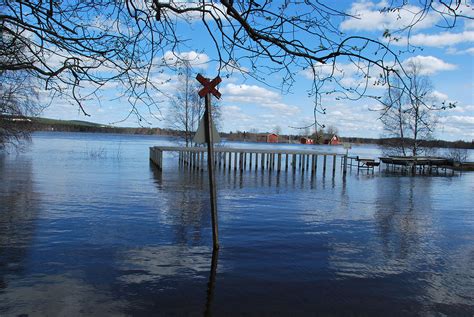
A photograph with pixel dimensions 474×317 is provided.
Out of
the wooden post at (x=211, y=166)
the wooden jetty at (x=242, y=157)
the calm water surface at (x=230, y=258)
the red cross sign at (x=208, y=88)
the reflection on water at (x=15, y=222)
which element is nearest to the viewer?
the calm water surface at (x=230, y=258)

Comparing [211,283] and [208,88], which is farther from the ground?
[208,88]

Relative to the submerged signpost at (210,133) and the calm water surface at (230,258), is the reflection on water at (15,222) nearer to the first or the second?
the calm water surface at (230,258)

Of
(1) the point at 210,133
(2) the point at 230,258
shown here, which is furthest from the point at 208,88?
(2) the point at 230,258

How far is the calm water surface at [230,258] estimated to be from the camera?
4965 mm

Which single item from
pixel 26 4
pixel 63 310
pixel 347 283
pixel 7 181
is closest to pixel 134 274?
pixel 63 310

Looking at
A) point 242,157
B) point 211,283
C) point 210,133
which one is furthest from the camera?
point 242,157

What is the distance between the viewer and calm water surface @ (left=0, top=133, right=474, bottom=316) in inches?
195

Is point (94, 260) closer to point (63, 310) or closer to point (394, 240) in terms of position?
point (63, 310)

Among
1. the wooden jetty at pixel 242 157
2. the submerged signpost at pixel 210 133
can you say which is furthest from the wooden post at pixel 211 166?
the wooden jetty at pixel 242 157

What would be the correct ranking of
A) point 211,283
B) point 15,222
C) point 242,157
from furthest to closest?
point 242,157 < point 15,222 < point 211,283

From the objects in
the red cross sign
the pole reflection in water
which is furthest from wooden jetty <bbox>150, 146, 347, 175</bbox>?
the red cross sign

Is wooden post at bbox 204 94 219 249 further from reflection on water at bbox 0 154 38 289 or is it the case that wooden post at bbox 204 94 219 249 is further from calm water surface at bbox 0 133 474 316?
reflection on water at bbox 0 154 38 289

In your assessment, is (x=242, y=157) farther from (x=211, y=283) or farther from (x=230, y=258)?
(x=211, y=283)

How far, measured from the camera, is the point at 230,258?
6867mm
